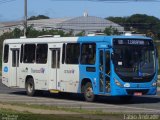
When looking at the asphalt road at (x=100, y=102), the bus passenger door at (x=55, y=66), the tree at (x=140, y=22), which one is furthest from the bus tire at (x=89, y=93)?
the tree at (x=140, y=22)

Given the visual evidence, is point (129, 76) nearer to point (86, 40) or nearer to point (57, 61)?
point (86, 40)

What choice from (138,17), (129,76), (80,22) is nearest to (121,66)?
(129,76)

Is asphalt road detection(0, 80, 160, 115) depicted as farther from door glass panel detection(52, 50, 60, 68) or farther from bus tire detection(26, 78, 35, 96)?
door glass panel detection(52, 50, 60, 68)

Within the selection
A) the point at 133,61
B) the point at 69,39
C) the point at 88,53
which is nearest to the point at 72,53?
the point at 69,39

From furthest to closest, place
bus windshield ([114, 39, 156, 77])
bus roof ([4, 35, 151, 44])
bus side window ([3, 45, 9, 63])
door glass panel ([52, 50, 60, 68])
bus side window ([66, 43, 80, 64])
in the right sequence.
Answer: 1. bus side window ([3, 45, 9, 63])
2. door glass panel ([52, 50, 60, 68])
3. bus side window ([66, 43, 80, 64])
4. bus roof ([4, 35, 151, 44])
5. bus windshield ([114, 39, 156, 77])

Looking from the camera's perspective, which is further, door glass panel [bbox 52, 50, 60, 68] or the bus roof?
door glass panel [bbox 52, 50, 60, 68]

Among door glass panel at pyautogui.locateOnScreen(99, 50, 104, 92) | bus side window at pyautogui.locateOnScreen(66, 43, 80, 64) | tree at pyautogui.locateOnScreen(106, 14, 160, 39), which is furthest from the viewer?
tree at pyautogui.locateOnScreen(106, 14, 160, 39)

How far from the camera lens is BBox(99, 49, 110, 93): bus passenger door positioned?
25594 millimetres

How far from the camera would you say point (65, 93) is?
30.1 meters

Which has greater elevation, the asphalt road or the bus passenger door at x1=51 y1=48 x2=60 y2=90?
the bus passenger door at x1=51 y1=48 x2=60 y2=90

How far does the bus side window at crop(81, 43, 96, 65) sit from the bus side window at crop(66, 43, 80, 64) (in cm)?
43

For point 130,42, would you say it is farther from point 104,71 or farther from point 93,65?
point 93,65

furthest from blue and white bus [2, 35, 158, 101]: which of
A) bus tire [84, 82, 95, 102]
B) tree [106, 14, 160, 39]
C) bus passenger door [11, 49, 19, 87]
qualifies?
tree [106, 14, 160, 39]

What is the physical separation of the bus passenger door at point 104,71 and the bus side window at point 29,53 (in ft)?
17.8
